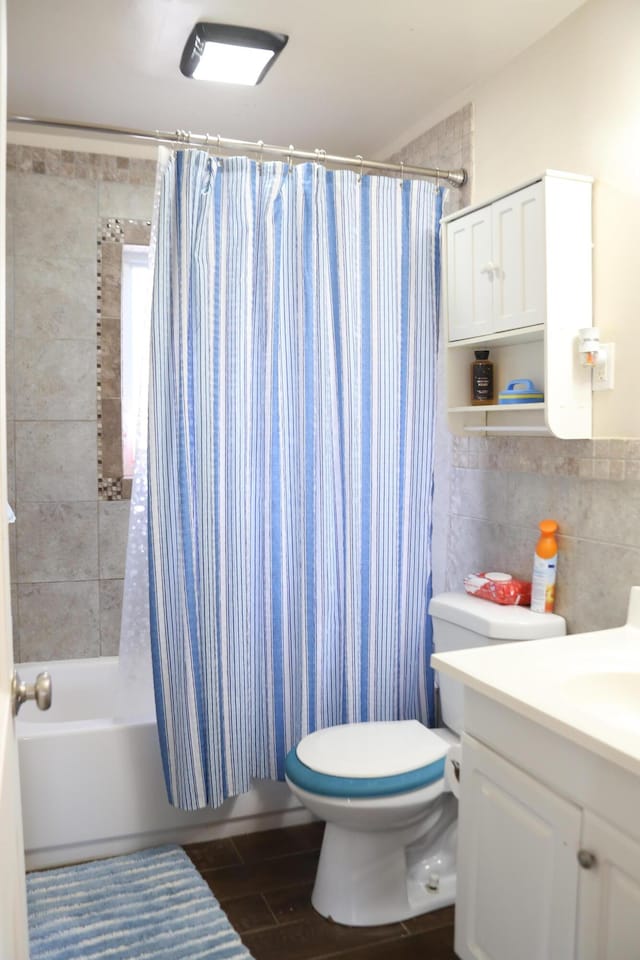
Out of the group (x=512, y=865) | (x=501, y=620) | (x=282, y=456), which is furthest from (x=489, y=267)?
(x=512, y=865)

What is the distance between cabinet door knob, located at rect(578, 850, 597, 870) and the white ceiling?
74.5 inches

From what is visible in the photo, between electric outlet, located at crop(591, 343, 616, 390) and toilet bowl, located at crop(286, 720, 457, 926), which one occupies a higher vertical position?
electric outlet, located at crop(591, 343, 616, 390)

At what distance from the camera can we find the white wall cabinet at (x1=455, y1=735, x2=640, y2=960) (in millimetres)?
1239

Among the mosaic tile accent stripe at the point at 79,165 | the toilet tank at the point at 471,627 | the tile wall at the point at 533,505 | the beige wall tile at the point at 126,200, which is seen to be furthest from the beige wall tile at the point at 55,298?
the toilet tank at the point at 471,627

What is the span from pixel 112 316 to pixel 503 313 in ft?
5.16

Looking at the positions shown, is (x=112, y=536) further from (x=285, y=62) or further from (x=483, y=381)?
(x=285, y=62)

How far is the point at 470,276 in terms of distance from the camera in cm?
222

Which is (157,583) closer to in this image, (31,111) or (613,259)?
(613,259)

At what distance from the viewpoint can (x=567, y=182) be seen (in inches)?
75.7

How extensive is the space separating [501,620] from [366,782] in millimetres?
534

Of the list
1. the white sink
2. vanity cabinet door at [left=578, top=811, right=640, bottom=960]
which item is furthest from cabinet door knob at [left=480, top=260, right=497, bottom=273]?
vanity cabinet door at [left=578, top=811, right=640, bottom=960]

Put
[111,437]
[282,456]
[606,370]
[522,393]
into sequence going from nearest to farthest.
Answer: [606,370] → [522,393] → [282,456] → [111,437]

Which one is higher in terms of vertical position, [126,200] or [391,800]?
[126,200]

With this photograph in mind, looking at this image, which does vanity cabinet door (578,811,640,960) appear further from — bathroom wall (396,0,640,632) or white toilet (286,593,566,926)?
bathroom wall (396,0,640,632)
